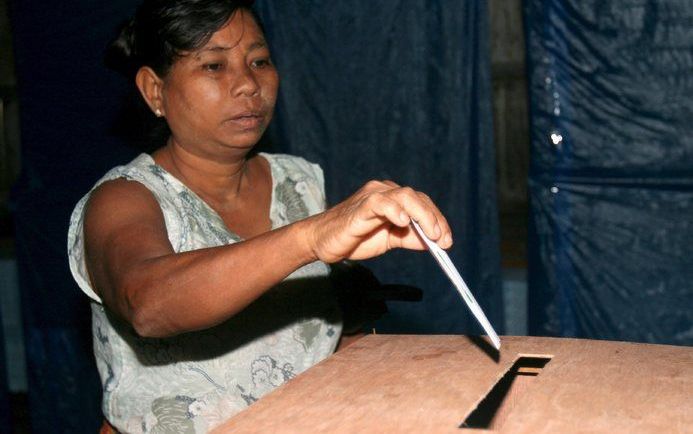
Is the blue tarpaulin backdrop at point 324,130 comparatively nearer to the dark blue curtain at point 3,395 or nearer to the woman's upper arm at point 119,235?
the dark blue curtain at point 3,395

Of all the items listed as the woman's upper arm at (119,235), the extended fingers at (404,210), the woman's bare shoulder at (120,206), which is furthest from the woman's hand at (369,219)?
the woman's bare shoulder at (120,206)

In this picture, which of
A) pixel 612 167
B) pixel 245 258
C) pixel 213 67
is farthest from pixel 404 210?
pixel 612 167

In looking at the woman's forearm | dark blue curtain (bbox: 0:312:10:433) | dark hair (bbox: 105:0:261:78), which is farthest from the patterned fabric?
dark blue curtain (bbox: 0:312:10:433)

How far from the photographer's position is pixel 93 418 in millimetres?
3627

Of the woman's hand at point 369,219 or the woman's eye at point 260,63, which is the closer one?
the woman's hand at point 369,219

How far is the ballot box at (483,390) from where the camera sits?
1.13 metres

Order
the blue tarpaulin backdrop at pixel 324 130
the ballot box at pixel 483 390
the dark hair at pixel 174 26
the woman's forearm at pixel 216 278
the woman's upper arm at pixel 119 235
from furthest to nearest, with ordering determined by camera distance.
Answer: the blue tarpaulin backdrop at pixel 324 130 → the dark hair at pixel 174 26 → the woman's upper arm at pixel 119 235 → the woman's forearm at pixel 216 278 → the ballot box at pixel 483 390

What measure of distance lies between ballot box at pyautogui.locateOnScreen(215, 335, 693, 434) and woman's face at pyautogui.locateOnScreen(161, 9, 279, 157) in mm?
567

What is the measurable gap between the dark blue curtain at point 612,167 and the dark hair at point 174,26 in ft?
4.35

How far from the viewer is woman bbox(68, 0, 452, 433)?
135 cm

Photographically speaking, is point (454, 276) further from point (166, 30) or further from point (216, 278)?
point (166, 30)

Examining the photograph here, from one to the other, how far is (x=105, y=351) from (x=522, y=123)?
9.55 metres

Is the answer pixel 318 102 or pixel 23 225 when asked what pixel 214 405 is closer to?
pixel 318 102

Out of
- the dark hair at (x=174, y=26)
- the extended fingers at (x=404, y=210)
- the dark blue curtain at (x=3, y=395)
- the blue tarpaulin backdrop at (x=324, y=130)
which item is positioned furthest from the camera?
the dark blue curtain at (x=3, y=395)
